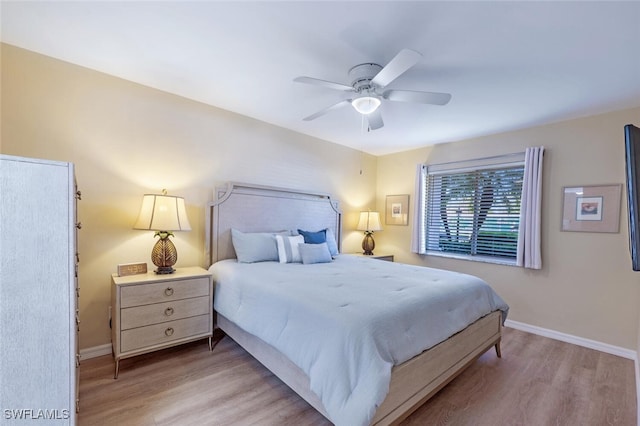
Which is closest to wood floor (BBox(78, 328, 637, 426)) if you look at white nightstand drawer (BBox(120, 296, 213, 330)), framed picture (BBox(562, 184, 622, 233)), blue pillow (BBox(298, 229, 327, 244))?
white nightstand drawer (BBox(120, 296, 213, 330))

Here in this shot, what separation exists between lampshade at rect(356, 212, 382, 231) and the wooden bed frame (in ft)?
1.36

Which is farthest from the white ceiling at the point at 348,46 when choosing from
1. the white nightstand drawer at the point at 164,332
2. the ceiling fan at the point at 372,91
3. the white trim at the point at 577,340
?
the white trim at the point at 577,340

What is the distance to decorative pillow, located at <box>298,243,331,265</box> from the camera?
9.96ft

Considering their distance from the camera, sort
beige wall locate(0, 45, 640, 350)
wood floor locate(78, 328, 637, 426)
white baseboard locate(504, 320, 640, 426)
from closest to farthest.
Result: wood floor locate(78, 328, 637, 426) → beige wall locate(0, 45, 640, 350) → white baseboard locate(504, 320, 640, 426)

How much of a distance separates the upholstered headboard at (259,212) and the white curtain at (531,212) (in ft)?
7.85

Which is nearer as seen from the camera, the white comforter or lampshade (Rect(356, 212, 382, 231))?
the white comforter

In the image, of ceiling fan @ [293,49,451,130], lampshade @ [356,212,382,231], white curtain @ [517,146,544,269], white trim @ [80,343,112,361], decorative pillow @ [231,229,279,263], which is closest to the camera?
ceiling fan @ [293,49,451,130]

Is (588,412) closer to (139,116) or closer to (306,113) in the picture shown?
(306,113)

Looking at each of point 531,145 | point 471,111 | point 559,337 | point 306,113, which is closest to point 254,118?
point 306,113

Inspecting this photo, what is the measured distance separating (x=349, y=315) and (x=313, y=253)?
158 centimetres

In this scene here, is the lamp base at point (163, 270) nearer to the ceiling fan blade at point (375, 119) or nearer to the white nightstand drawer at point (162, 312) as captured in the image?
the white nightstand drawer at point (162, 312)

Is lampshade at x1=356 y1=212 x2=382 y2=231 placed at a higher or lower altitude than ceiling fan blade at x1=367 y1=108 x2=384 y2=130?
lower

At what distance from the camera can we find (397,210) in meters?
4.66

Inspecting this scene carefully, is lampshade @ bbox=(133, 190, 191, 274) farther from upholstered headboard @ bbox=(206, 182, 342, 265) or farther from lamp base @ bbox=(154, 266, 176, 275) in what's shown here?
upholstered headboard @ bbox=(206, 182, 342, 265)
